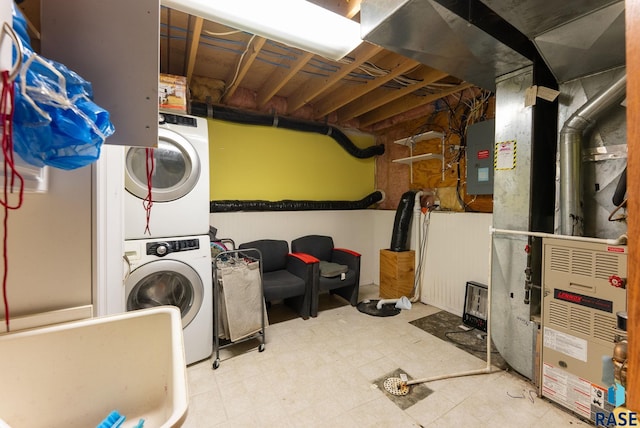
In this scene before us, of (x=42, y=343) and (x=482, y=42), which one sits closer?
(x=42, y=343)

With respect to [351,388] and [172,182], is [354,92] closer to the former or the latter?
[172,182]

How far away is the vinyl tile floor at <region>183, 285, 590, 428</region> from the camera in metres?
1.56

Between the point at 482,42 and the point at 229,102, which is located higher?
the point at 229,102

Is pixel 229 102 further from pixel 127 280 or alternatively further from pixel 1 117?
pixel 1 117

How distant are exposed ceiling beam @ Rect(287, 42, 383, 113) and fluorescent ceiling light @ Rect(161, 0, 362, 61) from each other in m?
0.50

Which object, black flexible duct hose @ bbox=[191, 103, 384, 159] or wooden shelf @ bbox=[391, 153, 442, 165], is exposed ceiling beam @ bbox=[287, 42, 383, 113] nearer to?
black flexible duct hose @ bbox=[191, 103, 384, 159]

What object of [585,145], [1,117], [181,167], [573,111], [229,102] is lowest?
[1,117]

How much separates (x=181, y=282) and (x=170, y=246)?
13.2 inches

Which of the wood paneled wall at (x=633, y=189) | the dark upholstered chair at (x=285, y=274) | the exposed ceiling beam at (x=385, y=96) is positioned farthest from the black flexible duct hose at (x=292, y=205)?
the wood paneled wall at (x=633, y=189)

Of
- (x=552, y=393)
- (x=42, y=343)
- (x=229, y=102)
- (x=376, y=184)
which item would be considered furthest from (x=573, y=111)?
(x=229, y=102)

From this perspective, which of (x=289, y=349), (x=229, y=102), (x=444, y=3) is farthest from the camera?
(x=229, y=102)

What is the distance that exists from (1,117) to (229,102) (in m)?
3.08

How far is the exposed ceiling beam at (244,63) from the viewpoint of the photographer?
2.01 meters

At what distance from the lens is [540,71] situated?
183 cm
